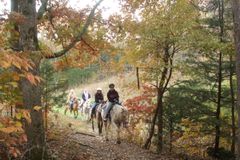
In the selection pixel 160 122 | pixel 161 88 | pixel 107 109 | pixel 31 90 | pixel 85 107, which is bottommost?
pixel 85 107

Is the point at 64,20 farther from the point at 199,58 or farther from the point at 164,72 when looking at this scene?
the point at 199,58

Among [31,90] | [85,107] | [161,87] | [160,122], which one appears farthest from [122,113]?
[85,107]

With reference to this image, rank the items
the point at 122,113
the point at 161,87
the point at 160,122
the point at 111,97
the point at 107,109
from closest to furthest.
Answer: the point at 122,113, the point at 111,97, the point at 107,109, the point at 161,87, the point at 160,122

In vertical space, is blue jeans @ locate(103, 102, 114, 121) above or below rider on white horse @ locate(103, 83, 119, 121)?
below

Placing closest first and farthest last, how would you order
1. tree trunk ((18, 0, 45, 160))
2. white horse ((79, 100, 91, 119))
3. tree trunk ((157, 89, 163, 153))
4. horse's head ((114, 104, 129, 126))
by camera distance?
tree trunk ((18, 0, 45, 160)) < horse's head ((114, 104, 129, 126)) < tree trunk ((157, 89, 163, 153)) < white horse ((79, 100, 91, 119))

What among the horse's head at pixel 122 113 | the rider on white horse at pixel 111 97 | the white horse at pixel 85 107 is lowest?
the white horse at pixel 85 107

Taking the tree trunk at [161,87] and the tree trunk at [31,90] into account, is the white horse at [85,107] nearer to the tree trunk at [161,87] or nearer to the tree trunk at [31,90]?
the tree trunk at [161,87]

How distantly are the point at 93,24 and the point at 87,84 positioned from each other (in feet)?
244

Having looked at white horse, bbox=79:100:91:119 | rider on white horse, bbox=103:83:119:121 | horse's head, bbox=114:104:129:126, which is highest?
rider on white horse, bbox=103:83:119:121

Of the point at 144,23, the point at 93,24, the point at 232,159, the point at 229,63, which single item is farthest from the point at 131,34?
the point at 232,159

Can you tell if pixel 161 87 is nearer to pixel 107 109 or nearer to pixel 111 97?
pixel 111 97

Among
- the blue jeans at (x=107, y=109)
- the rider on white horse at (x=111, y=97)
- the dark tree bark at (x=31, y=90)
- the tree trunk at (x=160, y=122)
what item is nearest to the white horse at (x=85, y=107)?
the tree trunk at (x=160, y=122)

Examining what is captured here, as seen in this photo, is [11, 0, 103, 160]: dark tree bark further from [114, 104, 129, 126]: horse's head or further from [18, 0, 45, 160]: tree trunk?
[114, 104, 129, 126]: horse's head

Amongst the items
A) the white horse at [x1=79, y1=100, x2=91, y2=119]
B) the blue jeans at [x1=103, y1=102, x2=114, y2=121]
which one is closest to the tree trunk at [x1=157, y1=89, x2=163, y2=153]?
the blue jeans at [x1=103, y1=102, x2=114, y2=121]
